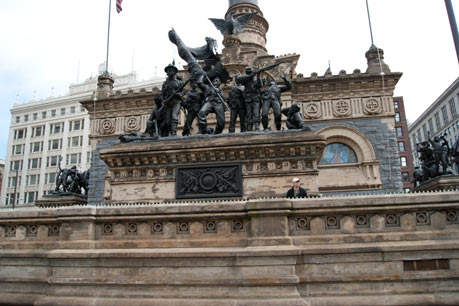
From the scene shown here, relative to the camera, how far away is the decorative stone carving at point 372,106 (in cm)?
2442

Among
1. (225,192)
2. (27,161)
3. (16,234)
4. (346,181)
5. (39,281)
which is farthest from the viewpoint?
(27,161)

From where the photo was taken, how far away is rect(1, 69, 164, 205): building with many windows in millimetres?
68125

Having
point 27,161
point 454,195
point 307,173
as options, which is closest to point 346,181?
point 307,173

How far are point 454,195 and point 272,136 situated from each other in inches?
217

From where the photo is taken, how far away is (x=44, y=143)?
71.8 metres

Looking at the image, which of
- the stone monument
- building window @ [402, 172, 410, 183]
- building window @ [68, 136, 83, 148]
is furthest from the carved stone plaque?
building window @ [68, 136, 83, 148]

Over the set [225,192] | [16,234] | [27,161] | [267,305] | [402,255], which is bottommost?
[267,305]

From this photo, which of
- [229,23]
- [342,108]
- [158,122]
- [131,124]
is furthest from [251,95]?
[131,124]

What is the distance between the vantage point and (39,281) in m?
6.49

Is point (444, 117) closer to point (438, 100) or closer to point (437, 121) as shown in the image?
point (437, 121)

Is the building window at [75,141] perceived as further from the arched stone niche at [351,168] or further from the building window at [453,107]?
the building window at [453,107]

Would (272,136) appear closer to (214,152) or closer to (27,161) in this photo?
(214,152)

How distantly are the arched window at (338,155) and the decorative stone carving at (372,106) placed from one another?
263 cm

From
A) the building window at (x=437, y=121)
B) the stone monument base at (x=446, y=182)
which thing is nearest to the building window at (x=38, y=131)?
the stone monument base at (x=446, y=182)
